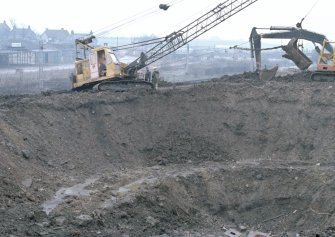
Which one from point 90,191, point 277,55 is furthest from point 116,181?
point 277,55

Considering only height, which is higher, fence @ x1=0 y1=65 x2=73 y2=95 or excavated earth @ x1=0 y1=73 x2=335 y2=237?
fence @ x1=0 y1=65 x2=73 y2=95

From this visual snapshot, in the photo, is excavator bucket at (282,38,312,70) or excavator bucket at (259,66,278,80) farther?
excavator bucket at (282,38,312,70)

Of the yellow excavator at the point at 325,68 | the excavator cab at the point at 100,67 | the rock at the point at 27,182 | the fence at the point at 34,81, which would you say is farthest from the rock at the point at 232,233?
the fence at the point at 34,81

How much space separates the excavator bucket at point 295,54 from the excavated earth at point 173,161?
2358 millimetres

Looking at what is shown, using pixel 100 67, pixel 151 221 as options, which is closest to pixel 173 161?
pixel 151 221

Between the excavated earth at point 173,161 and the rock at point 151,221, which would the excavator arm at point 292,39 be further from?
the rock at point 151,221

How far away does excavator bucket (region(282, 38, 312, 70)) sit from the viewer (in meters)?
27.6

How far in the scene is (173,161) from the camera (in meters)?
20.4

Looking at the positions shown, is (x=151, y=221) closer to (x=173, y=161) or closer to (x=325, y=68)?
(x=173, y=161)

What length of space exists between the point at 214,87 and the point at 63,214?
1135 centimetres

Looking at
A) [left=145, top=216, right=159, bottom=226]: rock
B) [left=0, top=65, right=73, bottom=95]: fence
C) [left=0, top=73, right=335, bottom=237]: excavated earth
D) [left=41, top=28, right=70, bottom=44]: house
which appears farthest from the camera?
[left=41, top=28, right=70, bottom=44]: house

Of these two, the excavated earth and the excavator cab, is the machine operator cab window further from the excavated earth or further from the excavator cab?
the excavated earth

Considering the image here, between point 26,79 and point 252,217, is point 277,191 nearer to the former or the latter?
point 252,217

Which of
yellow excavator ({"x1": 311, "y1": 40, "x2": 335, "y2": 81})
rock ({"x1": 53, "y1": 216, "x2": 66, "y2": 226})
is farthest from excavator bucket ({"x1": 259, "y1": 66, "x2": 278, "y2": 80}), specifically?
rock ({"x1": 53, "y1": 216, "x2": 66, "y2": 226})
